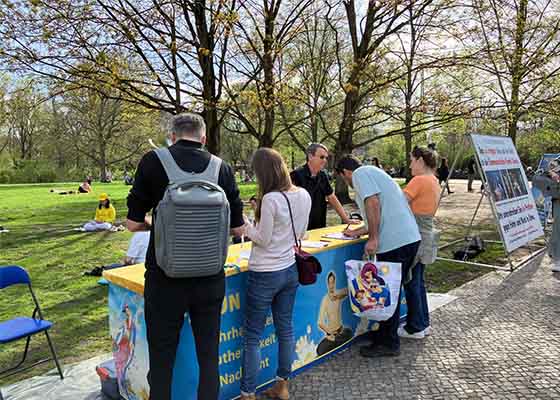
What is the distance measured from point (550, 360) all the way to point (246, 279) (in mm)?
2757

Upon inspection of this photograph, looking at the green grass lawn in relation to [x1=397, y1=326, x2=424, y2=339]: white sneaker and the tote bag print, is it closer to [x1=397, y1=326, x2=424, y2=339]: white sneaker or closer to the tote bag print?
the tote bag print

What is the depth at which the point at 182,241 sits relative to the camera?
79.1 inches

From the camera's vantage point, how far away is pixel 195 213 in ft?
6.63

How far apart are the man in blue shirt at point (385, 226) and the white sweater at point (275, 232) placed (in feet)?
2.64

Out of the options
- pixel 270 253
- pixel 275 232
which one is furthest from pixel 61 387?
pixel 275 232

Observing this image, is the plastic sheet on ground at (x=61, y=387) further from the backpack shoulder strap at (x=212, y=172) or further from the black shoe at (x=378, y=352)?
the black shoe at (x=378, y=352)

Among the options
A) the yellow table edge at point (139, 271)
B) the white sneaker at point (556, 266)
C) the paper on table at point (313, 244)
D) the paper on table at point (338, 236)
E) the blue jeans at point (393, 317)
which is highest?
the paper on table at point (338, 236)

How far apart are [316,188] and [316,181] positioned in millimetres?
78

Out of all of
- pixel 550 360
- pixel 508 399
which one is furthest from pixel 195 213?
pixel 550 360

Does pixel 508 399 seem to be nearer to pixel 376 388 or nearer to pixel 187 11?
pixel 376 388

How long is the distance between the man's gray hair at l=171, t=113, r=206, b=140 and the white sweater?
0.64m

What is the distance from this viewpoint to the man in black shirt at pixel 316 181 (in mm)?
4277

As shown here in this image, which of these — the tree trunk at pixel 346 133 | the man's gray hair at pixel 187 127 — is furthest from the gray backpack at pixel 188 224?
the tree trunk at pixel 346 133

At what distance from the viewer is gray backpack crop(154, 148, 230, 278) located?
1.98 metres
